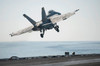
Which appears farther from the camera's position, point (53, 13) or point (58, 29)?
point (53, 13)

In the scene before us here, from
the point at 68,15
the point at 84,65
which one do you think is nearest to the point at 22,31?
the point at 68,15

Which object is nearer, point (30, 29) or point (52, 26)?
point (52, 26)

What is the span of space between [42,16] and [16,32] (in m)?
12.1

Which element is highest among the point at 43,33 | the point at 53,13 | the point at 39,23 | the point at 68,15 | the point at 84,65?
the point at 53,13

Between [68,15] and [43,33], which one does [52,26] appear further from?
[68,15]

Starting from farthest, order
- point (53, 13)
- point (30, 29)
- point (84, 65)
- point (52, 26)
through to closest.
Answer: point (53, 13), point (30, 29), point (52, 26), point (84, 65)

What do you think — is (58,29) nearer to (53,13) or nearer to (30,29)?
(30,29)

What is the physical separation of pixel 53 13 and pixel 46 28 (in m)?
24.2

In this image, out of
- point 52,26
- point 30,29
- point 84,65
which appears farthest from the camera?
point 30,29

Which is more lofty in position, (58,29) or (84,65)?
(58,29)

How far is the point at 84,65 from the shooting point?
36875 millimetres

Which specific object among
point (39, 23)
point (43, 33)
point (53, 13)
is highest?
point (53, 13)

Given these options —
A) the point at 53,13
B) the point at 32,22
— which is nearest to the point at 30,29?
the point at 32,22

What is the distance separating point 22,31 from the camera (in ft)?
186
